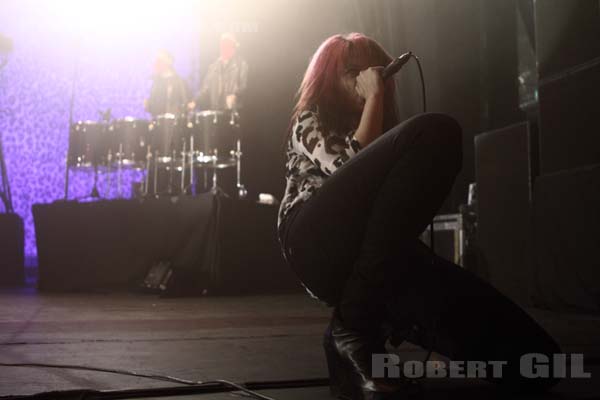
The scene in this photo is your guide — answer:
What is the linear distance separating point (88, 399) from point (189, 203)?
3.37m

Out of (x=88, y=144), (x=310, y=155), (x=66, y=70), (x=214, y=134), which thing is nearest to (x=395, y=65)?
(x=310, y=155)

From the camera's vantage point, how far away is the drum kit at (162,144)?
539 centimetres

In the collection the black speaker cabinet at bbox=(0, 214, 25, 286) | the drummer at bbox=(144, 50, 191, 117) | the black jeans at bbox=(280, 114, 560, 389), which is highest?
the drummer at bbox=(144, 50, 191, 117)

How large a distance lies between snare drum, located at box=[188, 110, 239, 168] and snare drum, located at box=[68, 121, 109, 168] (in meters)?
0.76

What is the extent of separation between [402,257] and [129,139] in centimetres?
441

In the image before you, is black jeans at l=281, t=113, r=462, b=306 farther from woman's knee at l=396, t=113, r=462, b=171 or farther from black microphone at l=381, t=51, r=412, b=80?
black microphone at l=381, t=51, r=412, b=80

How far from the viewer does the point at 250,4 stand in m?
7.30

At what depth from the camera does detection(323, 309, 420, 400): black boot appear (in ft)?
4.39

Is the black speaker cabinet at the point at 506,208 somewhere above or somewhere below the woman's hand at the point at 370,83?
below

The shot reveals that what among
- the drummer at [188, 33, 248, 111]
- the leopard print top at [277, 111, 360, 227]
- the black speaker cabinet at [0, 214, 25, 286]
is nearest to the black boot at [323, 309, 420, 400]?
the leopard print top at [277, 111, 360, 227]

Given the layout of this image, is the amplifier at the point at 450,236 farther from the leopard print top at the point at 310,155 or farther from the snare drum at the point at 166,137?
the leopard print top at the point at 310,155

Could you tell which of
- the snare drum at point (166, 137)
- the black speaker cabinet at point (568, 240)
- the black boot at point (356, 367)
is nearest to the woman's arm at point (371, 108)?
the black boot at point (356, 367)

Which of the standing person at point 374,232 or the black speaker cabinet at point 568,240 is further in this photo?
the black speaker cabinet at point 568,240

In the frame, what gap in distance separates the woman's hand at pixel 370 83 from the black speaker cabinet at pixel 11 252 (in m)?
4.96
